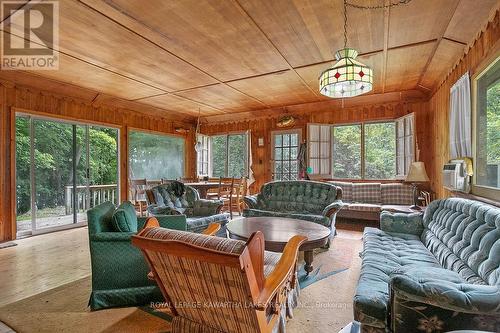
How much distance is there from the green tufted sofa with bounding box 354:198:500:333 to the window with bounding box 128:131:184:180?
5.36 metres

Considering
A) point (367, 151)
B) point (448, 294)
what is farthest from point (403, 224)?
point (367, 151)

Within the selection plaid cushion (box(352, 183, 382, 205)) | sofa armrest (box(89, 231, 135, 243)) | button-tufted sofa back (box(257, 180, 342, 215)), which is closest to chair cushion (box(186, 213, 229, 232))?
button-tufted sofa back (box(257, 180, 342, 215))

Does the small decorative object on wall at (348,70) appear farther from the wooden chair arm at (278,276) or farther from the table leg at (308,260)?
the table leg at (308,260)

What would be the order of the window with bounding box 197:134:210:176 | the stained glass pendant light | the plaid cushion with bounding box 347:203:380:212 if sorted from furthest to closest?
1. the window with bounding box 197:134:210:176
2. the plaid cushion with bounding box 347:203:380:212
3. the stained glass pendant light

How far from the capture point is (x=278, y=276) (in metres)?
1.36

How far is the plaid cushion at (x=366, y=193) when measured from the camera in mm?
5156

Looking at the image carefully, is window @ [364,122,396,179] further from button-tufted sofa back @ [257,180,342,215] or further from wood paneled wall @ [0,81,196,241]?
wood paneled wall @ [0,81,196,241]

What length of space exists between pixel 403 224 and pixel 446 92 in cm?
240

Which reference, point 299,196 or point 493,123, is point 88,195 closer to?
point 299,196

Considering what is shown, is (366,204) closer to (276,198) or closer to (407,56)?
(276,198)

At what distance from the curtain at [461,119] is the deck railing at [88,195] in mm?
6107

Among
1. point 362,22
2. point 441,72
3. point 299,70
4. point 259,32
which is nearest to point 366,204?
point 441,72

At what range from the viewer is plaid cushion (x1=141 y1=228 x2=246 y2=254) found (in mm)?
1026

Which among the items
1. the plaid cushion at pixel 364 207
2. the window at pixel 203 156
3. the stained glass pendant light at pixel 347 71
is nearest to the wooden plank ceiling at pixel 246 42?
the stained glass pendant light at pixel 347 71
